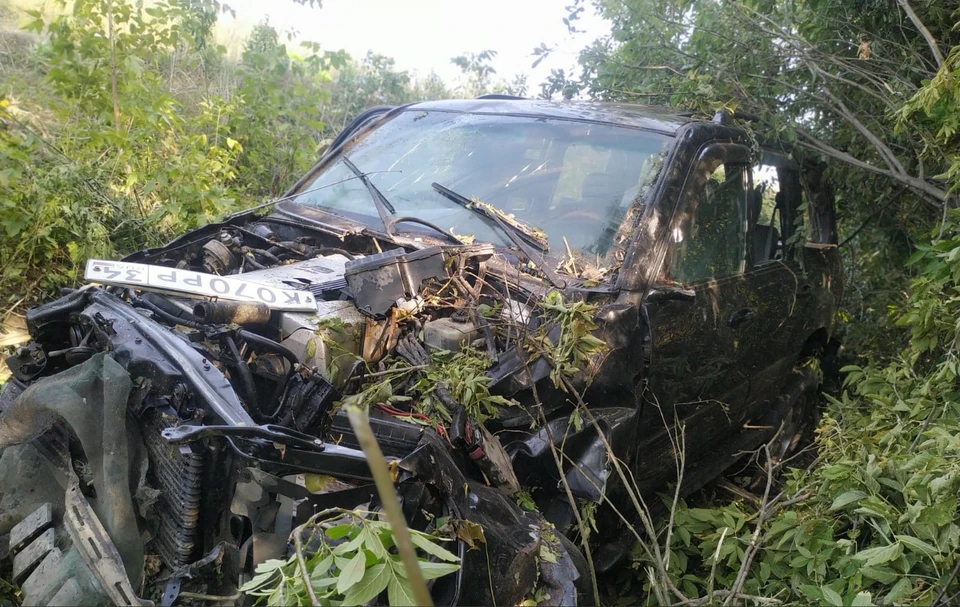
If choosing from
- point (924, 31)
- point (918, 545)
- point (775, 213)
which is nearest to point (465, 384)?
point (918, 545)

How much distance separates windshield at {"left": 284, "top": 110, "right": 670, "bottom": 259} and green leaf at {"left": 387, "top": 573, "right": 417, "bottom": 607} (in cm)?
169

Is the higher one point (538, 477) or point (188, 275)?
point (188, 275)

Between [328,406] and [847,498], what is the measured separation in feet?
6.11

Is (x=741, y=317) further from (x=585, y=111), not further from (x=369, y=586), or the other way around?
(x=369, y=586)

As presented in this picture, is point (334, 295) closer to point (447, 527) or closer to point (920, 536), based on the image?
point (447, 527)

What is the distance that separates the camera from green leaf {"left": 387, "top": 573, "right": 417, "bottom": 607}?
1.47 metres

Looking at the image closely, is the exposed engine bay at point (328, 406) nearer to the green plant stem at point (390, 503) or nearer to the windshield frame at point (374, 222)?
the windshield frame at point (374, 222)

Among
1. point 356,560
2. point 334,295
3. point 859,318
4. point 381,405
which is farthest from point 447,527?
point 859,318

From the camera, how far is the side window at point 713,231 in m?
2.94

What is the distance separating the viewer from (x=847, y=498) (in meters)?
2.47

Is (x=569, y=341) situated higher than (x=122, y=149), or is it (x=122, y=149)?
(x=122, y=149)

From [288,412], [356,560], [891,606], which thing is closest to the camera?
[356,560]

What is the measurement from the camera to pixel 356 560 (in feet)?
4.92

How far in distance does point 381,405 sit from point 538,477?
0.61 meters
